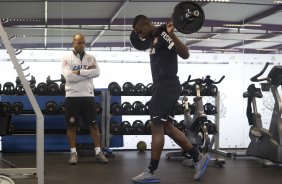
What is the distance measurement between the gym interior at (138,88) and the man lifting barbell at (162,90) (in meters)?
0.38

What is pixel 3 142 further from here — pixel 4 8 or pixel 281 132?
pixel 281 132

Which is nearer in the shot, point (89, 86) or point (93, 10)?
point (89, 86)

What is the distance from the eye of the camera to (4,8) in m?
6.12

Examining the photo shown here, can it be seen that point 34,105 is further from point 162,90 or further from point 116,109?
point 116,109

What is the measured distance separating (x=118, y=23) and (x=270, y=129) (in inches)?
133

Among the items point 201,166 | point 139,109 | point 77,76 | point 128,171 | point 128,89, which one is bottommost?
point 128,171

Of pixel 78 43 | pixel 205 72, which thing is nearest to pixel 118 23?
pixel 205 72

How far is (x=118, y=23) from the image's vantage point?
21.6 feet

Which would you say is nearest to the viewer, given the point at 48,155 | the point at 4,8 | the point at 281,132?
the point at 281,132

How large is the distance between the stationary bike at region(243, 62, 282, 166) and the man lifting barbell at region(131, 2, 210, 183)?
1190 millimetres

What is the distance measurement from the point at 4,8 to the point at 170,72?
4081 millimetres

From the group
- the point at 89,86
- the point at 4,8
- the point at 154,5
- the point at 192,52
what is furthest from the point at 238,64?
the point at 4,8

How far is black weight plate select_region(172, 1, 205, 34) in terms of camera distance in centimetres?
288

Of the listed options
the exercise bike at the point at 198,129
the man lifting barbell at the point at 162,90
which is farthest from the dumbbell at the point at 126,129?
the man lifting barbell at the point at 162,90
